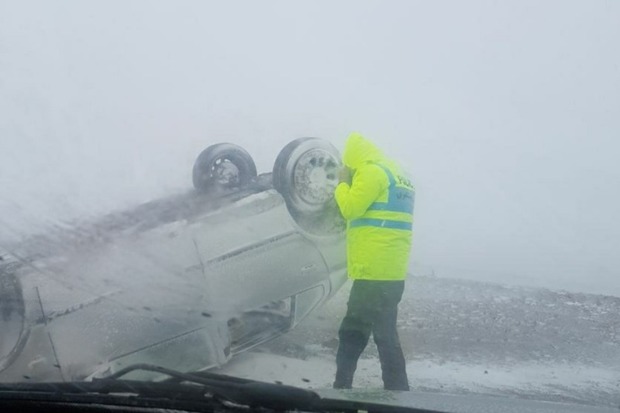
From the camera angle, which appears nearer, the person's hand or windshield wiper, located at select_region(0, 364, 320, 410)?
windshield wiper, located at select_region(0, 364, 320, 410)

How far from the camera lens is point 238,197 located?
4688mm

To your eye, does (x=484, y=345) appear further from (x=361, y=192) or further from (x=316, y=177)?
(x=316, y=177)

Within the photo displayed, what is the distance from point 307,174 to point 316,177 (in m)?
0.07

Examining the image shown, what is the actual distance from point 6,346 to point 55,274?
40cm

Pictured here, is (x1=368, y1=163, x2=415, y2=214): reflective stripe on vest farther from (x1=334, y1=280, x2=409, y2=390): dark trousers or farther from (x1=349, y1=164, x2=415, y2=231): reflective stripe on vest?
(x1=334, y1=280, x2=409, y2=390): dark trousers

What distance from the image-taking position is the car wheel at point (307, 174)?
4773 millimetres

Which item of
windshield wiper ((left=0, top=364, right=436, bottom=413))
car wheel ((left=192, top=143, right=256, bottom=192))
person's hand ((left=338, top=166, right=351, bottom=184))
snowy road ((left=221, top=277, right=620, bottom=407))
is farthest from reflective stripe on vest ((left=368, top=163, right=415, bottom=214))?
windshield wiper ((left=0, top=364, right=436, bottom=413))

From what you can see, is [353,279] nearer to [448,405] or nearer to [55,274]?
[55,274]

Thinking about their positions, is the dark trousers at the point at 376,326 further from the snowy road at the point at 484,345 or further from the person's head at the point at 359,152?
the person's head at the point at 359,152

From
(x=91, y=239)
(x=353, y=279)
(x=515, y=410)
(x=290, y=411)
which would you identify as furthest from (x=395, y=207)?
(x=290, y=411)

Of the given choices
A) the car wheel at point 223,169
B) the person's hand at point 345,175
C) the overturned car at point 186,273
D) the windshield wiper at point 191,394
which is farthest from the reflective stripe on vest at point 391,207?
the windshield wiper at point 191,394

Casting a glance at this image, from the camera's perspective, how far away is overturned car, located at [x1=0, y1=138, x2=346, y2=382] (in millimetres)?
3961

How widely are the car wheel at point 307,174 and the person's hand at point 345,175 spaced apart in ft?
0.35

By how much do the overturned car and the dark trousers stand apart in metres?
0.25
